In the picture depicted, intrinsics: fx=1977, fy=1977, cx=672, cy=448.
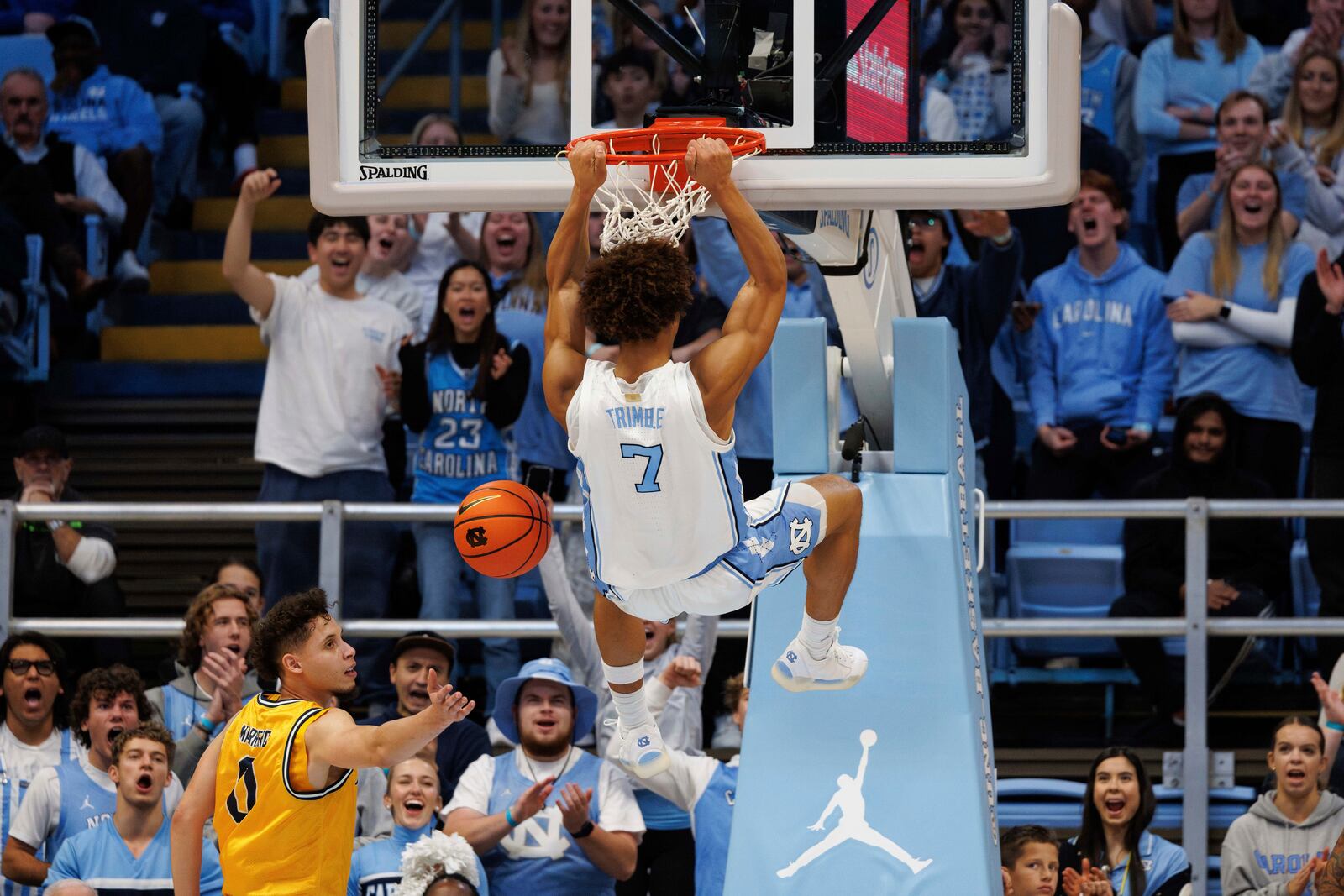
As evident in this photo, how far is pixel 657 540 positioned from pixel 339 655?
3.90ft

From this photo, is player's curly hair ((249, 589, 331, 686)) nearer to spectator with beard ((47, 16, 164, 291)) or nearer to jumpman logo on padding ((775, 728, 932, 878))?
jumpman logo on padding ((775, 728, 932, 878))

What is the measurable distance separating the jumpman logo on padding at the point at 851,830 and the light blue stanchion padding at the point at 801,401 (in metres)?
1.13

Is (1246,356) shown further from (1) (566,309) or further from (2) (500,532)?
(2) (500,532)

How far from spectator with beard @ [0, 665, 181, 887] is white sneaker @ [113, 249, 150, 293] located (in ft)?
16.9

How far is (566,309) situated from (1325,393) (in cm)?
550

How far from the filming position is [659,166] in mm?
5766

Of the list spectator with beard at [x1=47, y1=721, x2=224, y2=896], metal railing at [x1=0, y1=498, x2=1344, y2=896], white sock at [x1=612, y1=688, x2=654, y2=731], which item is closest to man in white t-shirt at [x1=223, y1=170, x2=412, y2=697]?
metal railing at [x1=0, y1=498, x2=1344, y2=896]

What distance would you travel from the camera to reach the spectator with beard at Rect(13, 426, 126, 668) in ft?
31.2

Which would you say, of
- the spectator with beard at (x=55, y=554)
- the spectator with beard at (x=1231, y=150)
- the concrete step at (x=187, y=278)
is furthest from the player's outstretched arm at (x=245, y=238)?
the spectator with beard at (x=1231, y=150)

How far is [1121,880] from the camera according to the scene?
807 centimetres

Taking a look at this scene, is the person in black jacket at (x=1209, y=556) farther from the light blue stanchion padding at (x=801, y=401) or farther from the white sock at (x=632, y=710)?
the white sock at (x=632, y=710)

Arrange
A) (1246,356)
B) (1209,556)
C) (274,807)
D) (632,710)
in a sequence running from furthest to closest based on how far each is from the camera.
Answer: (1246,356)
(1209,556)
(632,710)
(274,807)

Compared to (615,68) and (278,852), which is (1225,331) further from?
(278,852)

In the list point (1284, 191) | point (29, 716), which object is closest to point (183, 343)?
point (29, 716)
